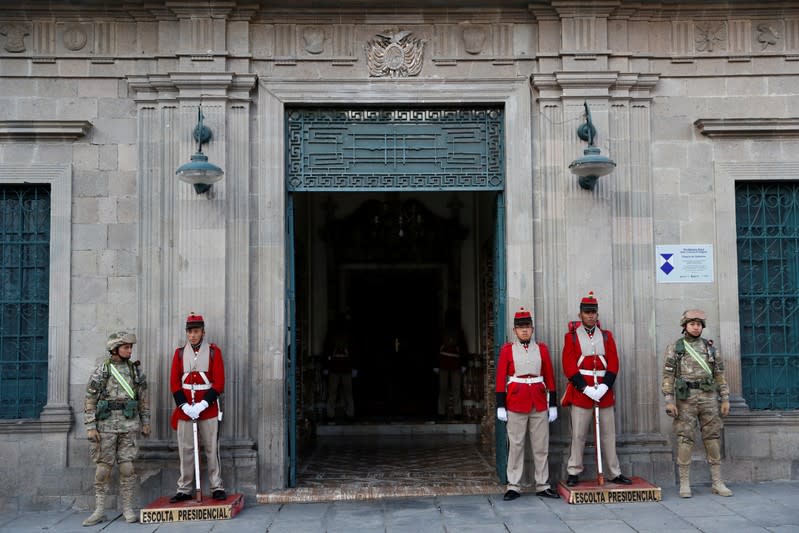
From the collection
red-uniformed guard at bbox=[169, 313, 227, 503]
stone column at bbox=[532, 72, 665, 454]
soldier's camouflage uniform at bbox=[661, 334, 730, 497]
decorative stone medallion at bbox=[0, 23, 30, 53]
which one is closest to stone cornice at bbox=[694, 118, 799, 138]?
stone column at bbox=[532, 72, 665, 454]

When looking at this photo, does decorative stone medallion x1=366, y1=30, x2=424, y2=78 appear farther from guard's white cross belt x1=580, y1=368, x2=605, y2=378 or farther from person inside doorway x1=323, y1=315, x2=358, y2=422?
person inside doorway x1=323, y1=315, x2=358, y2=422

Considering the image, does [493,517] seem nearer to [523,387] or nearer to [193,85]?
[523,387]

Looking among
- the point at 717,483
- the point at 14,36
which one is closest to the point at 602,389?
the point at 717,483

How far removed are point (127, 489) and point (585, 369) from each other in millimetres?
4880

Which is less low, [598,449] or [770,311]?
[770,311]

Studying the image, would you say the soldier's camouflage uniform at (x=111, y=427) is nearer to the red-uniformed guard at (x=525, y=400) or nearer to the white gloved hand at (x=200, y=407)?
the white gloved hand at (x=200, y=407)

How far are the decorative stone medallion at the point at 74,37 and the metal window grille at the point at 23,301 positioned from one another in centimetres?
164

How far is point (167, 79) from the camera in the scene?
9109mm

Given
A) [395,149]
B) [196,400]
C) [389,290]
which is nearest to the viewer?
[196,400]

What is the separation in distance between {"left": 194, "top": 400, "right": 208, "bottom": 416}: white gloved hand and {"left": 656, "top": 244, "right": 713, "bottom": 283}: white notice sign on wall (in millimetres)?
5175

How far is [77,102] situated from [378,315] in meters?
7.02

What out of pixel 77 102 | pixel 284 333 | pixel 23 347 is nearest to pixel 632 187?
pixel 284 333

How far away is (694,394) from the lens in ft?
28.2

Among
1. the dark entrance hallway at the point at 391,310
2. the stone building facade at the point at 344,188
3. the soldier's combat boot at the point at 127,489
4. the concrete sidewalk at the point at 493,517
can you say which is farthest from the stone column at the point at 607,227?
the soldier's combat boot at the point at 127,489
